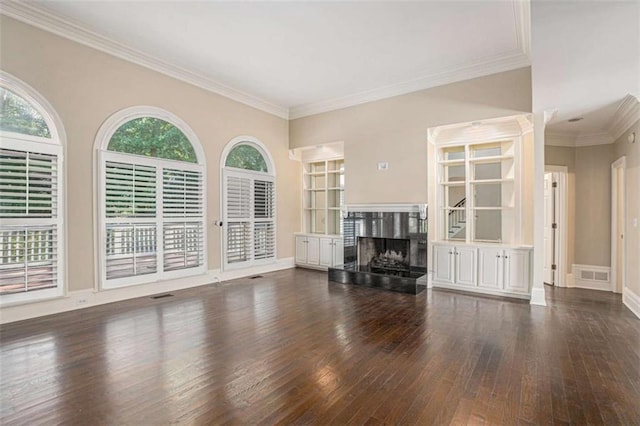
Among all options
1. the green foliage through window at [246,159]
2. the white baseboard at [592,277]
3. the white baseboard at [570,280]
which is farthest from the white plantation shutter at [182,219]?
the white baseboard at [592,277]

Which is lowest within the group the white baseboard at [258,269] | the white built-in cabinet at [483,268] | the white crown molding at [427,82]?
the white baseboard at [258,269]

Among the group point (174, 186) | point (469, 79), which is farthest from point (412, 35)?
point (174, 186)

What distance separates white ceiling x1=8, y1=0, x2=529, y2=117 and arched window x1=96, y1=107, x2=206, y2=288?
3.92ft

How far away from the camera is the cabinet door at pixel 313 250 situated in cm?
766

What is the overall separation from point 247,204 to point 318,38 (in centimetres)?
366

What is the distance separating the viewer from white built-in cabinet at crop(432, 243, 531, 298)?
16.6 feet

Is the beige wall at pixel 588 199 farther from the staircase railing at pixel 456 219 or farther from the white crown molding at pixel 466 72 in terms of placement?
the white crown molding at pixel 466 72

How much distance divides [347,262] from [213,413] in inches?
193

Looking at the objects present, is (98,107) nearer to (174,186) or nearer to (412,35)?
(174,186)

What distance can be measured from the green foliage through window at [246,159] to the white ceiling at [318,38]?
49.3 inches

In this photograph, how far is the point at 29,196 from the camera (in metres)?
3.91

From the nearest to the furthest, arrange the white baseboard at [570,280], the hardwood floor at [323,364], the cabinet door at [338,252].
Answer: the hardwood floor at [323,364], the white baseboard at [570,280], the cabinet door at [338,252]

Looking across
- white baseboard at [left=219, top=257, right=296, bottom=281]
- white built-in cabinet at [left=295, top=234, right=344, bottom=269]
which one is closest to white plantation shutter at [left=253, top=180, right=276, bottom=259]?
white baseboard at [left=219, top=257, right=296, bottom=281]

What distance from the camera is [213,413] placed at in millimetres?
2102
